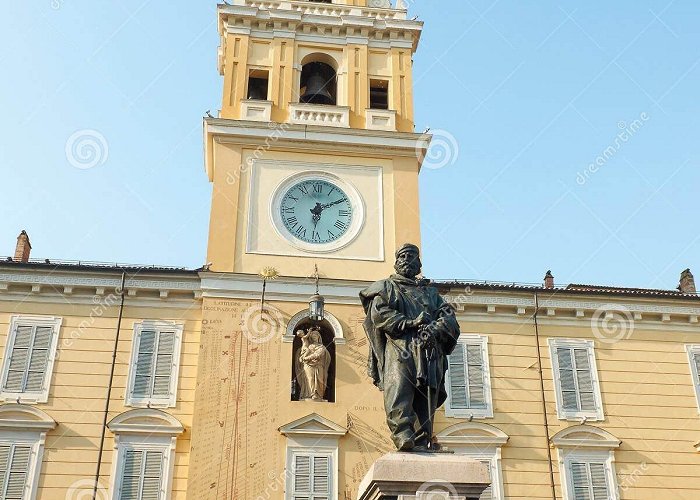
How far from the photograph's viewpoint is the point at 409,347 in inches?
351

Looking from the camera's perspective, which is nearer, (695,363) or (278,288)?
(278,288)

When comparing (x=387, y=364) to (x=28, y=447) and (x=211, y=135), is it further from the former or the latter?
(x=211, y=135)

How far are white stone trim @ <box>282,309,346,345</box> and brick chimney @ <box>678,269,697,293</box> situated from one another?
40.5 feet

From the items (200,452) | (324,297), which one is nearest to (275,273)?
(324,297)

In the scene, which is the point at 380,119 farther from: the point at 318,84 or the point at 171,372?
the point at 171,372

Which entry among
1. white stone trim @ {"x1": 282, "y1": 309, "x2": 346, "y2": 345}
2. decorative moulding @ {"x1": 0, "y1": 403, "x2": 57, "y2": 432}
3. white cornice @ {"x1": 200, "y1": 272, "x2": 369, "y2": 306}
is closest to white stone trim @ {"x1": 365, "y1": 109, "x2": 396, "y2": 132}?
white cornice @ {"x1": 200, "y1": 272, "x2": 369, "y2": 306}

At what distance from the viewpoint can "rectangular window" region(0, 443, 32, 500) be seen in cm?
1930

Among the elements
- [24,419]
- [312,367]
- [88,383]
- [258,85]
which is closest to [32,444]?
[24,419]

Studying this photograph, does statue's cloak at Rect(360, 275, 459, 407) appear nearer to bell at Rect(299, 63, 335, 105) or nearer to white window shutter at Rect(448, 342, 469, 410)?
white window shutter at Rect(448, 342, 469, 410)

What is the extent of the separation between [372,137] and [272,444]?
896 cm

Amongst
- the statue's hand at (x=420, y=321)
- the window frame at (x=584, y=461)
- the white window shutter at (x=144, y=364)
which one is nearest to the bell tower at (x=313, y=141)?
the white window shutter at (x=144, y=364)

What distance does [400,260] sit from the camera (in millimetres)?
9508

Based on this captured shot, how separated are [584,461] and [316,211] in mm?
9340

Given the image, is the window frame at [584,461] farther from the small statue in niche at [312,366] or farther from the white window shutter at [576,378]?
the small statue in niche at [312,366]
